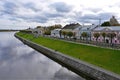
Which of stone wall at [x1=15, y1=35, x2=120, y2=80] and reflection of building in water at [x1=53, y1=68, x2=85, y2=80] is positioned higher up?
stone wall at [x1=15, y1=35, x2=120, y2=80]

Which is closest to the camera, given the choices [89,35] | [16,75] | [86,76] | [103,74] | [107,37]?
[103,74]

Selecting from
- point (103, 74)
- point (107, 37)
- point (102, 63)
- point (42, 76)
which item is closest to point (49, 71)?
point (42, 76)

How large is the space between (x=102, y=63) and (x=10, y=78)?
1239cm

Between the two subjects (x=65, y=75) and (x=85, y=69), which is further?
(x=65, y=75)

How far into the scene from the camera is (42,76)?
93.8ft

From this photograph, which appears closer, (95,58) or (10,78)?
(10,78)

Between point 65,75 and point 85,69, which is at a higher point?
point 85,69

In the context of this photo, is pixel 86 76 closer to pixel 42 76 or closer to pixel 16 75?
pixel 42 76

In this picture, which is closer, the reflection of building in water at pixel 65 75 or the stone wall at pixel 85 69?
the stone wall at pixel 85 69

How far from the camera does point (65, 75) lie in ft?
95.1

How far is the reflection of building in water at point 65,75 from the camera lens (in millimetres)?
27406

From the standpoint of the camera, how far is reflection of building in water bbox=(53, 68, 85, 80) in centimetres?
2741

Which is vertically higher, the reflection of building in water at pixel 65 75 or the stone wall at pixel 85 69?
the stone wall at pixel 85 69

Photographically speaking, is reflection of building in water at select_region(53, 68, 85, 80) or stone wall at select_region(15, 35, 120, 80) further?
reflection of building in water at select_region(53, 68, 85, 80)
